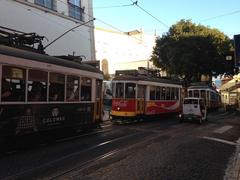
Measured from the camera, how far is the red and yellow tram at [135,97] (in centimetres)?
2516

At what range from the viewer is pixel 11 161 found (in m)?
11.0

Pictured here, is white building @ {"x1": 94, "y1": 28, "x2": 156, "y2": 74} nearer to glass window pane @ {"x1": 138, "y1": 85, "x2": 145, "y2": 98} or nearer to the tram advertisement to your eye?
glass window pane @ {"x1": 138, "y1": 85, "x2": 145, "y2": 98}

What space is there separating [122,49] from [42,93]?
63.5m

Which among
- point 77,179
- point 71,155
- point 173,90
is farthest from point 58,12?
point 77,179

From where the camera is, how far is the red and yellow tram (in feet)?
82.5

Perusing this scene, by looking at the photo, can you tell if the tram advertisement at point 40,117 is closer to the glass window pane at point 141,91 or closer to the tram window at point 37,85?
the tram window at point 37,85

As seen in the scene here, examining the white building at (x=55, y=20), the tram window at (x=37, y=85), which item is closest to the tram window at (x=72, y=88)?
the tram window at (x=37, y=85)

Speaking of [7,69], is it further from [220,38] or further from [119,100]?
[220,38]

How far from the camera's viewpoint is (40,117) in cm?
1352

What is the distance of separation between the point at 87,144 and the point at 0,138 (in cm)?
378

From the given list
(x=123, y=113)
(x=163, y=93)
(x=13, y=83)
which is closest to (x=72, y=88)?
(x=13, y=83)

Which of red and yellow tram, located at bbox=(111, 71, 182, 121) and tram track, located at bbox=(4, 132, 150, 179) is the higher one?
red and yellow tram, located at bbox=(111, 71, 182, 121)

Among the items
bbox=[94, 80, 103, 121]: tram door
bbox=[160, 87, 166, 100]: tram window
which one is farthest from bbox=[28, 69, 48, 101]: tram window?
bbox=[160, 87, 166, 100]: tram window

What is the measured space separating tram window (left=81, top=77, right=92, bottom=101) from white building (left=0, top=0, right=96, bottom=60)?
12.4 meters
